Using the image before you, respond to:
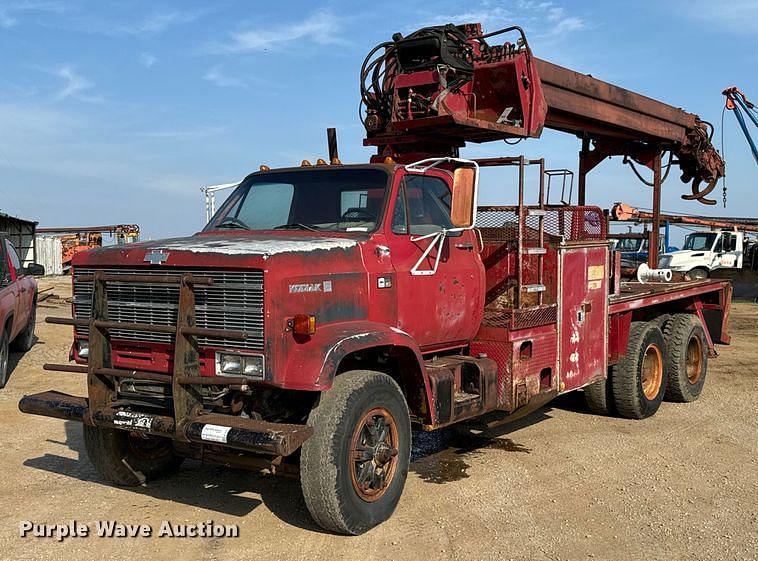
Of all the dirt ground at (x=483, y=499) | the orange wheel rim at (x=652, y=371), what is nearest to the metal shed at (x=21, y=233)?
the dirt ground at (x=483, y=499)

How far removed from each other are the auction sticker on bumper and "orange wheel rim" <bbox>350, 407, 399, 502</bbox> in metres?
0.79

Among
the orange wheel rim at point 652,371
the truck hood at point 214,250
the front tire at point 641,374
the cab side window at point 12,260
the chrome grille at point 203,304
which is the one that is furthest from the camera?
the cab side window at point 12,260

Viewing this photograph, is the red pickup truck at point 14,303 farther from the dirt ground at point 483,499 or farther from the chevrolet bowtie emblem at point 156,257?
the chevrolet bowtie emblem at point 156,257

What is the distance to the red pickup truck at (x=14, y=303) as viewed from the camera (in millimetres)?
9938

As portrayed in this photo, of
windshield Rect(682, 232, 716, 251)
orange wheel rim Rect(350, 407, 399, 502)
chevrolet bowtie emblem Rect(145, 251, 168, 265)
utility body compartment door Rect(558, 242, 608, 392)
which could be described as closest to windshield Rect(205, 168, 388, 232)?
chevrolet bowtie emblem Rect(145, 251, 168, 265)

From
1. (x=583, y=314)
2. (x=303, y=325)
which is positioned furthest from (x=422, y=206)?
(x=583, y=314)

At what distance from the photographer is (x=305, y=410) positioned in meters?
5.31

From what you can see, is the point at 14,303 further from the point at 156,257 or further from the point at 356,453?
the point at 356,453

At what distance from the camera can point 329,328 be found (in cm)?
494

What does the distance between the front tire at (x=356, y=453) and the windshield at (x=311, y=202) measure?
122 cm

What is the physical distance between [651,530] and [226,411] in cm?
282

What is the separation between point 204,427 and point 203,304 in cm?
74

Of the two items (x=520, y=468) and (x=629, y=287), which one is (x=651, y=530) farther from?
(x=629, y=287)

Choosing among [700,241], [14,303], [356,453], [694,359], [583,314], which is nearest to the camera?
[356,453]
